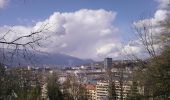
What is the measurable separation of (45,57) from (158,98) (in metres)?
10.4

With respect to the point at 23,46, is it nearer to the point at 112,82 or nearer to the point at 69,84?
the point at 112,82

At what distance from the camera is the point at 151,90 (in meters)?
16.4

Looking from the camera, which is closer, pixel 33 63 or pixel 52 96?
pixel 33 63

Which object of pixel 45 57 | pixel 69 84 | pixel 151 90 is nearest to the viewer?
pixel 45 57

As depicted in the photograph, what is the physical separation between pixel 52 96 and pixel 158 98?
110 ft

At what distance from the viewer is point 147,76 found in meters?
16.7

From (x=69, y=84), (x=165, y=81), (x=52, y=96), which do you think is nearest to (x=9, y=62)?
(x=165, y=81)

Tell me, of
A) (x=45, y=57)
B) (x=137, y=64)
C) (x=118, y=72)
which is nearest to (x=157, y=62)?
(x=137, y=64)

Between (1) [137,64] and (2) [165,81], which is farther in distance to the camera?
(1) [137,64]

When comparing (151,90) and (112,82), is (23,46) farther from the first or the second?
(112,82)

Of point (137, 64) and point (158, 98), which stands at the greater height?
point (137, 64)

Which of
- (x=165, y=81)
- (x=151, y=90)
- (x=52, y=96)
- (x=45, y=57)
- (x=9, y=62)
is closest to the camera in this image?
(x=9, y=62)

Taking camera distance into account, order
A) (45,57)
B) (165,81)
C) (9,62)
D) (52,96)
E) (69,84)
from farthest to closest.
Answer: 1. (69,84)
2. (52,96)
3. (165,81)
4. (45,57)
5. (9,62)

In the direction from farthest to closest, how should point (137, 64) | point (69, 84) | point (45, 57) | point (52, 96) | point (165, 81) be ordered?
point (69, 84) → point (52, 96) → point (137, 64) → point (165, 81) → point (45, 57)
